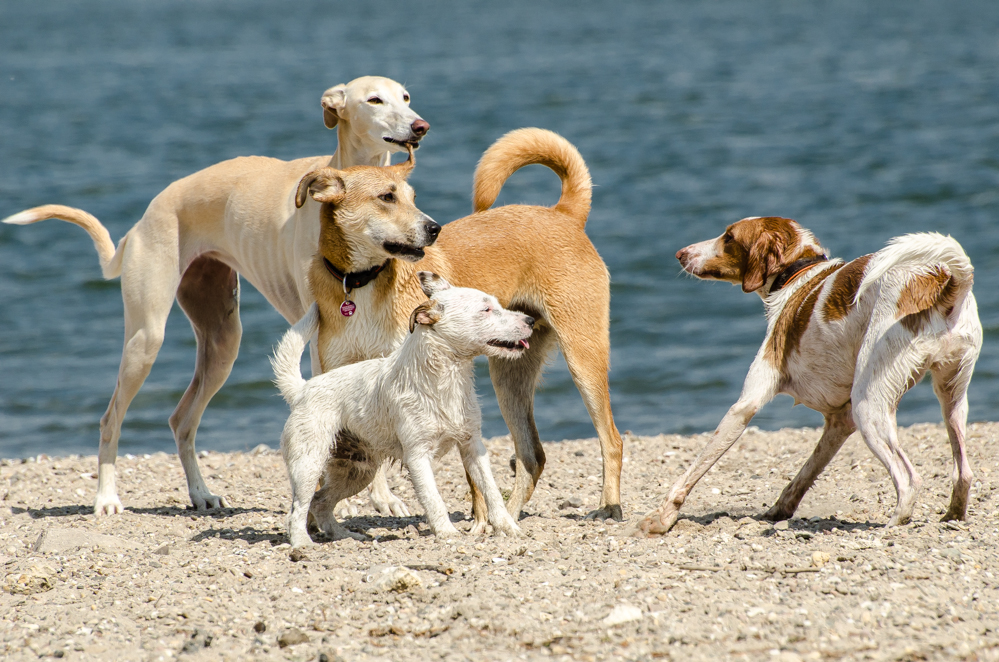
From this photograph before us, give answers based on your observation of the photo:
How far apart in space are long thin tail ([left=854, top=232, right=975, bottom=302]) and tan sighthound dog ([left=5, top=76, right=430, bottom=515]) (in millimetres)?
2904

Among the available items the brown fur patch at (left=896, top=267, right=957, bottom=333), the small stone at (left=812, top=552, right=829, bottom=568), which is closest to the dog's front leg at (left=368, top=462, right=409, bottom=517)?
the small stone at (left=812, top=552, right=829, bottom=568)

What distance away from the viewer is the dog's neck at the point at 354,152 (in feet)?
21.0

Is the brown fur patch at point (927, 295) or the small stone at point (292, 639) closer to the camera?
the small stone at point (292, 639)

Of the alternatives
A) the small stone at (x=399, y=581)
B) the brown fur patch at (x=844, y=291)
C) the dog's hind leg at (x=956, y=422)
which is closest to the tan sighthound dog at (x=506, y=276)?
the small stone at (x=399, y=581)

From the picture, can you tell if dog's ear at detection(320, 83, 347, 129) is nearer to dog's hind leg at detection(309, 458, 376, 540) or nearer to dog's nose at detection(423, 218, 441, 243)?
dog's nose at detection(423, 218, 441, 243)

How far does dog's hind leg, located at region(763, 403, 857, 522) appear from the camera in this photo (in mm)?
5359

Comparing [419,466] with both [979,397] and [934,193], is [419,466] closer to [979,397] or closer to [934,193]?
[979,397]

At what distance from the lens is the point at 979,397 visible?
30.8ft

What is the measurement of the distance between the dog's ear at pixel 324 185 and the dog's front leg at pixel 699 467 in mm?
A: 2212

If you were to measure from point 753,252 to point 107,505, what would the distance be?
4175mm

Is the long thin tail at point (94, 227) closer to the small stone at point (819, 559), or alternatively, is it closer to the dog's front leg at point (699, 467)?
the dog's front leg at point (699, 467)

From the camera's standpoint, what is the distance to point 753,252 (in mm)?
5637

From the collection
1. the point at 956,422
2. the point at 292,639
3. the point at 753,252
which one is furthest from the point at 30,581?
the point at 956,422

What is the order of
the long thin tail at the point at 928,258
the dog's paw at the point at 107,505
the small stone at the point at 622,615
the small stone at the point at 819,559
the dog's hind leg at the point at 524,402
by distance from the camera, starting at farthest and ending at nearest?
the dog's paw at the point at 107,505 → the dog's hind leg at the point at 524,402 → the long thin tail at the point at 928,258 → the small stone at the point at 819,559 → the small stone at the point at 622,615
